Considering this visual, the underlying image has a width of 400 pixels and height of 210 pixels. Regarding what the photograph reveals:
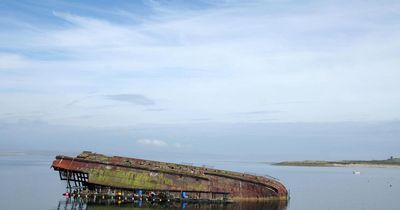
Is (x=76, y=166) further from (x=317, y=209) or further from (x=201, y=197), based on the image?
(x=317, y=209)

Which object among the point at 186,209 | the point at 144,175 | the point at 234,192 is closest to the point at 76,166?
the point at 144,175

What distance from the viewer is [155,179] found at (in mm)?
43094

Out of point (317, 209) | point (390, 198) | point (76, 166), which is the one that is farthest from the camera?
point (390, 198)

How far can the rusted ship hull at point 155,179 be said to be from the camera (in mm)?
43062

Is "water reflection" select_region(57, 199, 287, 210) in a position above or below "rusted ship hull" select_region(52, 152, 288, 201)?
below

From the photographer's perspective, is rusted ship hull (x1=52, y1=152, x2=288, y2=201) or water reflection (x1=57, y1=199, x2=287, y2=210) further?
Result: rusted ship hull (x1=52, y1=152, x2=288, y2=201)

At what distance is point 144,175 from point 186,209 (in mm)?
5069

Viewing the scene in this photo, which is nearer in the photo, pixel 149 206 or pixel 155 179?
pixel 149 206

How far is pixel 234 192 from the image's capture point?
44.2 m

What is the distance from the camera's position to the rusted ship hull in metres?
43.1

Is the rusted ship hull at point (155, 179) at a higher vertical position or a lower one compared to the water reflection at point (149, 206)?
higher

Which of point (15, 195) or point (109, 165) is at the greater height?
point (109, 165)

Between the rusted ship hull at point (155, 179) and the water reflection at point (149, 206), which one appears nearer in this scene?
the water reflection at point (149, 206)

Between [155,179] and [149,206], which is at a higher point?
[155,179]
